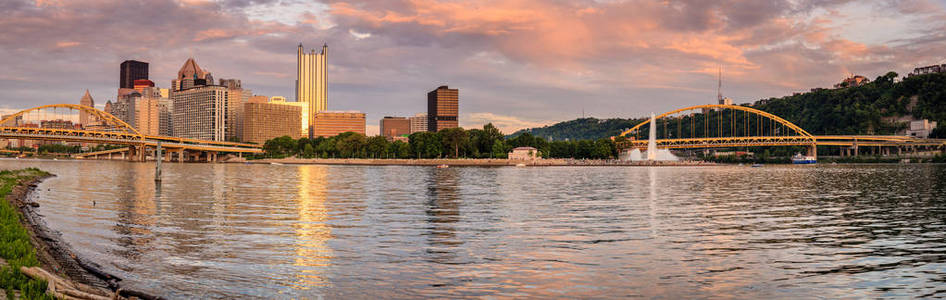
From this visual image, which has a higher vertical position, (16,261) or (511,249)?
(16,261)

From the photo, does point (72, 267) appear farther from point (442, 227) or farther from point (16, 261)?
point (442, 227)

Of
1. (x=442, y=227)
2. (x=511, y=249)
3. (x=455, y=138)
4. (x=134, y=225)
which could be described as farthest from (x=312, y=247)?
(x=455, y=138)

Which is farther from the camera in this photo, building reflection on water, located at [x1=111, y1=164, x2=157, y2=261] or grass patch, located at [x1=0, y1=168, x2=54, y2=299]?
building reflection on water, located at [x1=111, y1=164, x2=157, y2=261]

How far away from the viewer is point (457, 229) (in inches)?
998

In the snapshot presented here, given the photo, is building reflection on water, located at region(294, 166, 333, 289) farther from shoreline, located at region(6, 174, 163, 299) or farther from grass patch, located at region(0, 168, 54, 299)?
grass patch, located at region(0, 168, 54, 299)

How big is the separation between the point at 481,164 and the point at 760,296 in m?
179

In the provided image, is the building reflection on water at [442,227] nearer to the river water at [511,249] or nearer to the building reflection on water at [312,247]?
the river water at [511,249]

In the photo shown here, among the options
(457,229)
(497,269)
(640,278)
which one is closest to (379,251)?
(497,269)

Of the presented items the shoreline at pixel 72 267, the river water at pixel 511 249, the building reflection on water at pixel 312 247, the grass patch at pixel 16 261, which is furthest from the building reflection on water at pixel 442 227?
the grass patch at pixel 16 261

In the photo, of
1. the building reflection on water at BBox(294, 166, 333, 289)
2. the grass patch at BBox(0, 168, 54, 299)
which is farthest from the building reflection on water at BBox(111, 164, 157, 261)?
the building reflection on water at BBox(294, 166, 333, 289)

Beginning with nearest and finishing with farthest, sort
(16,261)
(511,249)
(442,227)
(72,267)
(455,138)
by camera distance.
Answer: (16,261)
(72,267)
(511,249)
(442,227)
(455,138)

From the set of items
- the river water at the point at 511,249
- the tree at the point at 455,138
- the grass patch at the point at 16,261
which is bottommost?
the river water at the point at 511,249

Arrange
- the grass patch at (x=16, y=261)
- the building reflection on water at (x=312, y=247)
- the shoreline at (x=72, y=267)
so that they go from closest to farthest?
the grass patch at (x=16, y=261) → the shoreline at (x=72, y=267) → the building reflection on water at (x=312, y=247)

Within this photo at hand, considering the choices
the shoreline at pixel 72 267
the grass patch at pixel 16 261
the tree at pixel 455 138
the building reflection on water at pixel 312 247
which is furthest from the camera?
the tree at pixel 455 138
